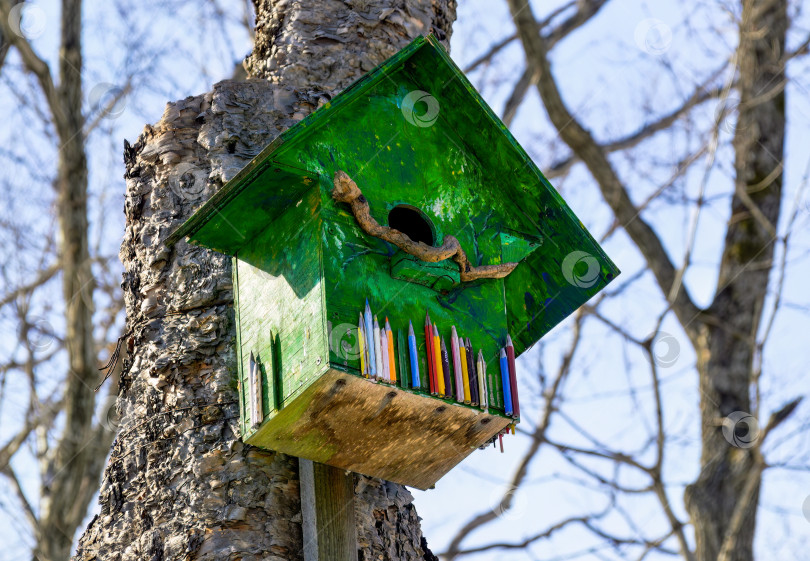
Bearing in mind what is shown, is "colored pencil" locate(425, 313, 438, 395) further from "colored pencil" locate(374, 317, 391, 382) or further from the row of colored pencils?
"colored pencil" locate(374, 317, 391, 382)

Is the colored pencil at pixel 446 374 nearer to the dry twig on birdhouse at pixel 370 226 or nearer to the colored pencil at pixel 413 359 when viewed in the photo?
the colored pencil at pixel 413 359

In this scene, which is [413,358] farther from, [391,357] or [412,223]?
[412,223]

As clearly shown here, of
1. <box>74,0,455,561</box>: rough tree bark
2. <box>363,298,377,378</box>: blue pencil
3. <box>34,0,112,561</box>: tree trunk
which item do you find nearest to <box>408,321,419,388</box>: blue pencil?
<box>363,298,377,378</box>: blue pencil

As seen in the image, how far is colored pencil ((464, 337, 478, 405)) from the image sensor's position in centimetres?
264

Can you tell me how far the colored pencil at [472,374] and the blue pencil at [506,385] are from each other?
10cm

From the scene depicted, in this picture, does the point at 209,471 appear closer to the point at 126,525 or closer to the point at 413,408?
the point at 126,525

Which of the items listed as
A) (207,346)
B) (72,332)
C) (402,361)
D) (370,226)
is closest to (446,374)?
(402,361)

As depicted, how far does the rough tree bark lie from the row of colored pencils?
473mm

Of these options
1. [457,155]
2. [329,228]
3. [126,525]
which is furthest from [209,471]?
[457,155]

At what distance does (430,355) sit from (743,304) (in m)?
5.37

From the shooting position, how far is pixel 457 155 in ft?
9.81

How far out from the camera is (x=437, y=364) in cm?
259

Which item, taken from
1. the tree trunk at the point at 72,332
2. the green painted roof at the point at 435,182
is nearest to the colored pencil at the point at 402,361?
the green painted roof at the point at 435,182

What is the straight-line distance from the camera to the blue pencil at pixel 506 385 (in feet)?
8.93
